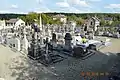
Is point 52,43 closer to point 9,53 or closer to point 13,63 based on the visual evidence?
point 9,53

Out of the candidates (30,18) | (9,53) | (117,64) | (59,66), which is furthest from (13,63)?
(30,18)

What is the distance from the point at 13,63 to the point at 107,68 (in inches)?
252

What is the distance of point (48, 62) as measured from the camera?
16.1 metres

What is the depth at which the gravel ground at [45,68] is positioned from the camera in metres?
12.9

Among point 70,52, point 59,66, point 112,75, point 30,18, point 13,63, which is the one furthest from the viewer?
point 30,18

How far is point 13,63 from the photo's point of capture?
14391 mm

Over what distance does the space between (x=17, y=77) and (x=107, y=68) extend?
6.32 m

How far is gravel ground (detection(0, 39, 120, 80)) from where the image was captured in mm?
12945

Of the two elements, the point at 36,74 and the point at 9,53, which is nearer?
the point at 36,74

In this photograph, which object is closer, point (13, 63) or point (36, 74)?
point (36, 74)

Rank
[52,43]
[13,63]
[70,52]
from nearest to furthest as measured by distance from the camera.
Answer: [13,63] → [70,52] → [52,43]

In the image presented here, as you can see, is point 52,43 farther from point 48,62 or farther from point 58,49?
point 48,62

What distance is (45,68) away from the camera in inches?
580

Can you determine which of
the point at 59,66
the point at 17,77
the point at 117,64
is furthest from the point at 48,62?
the point at 117,64
